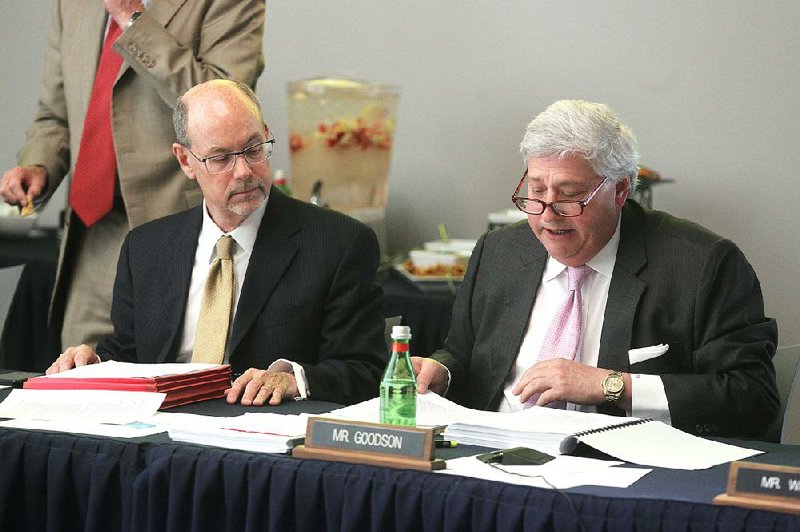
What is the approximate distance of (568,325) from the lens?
7.80 ft

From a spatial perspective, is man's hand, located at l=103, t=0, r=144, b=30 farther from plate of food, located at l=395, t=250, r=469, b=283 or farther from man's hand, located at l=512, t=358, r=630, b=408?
man's hand, located at l=512, t=358, r=630, b=408

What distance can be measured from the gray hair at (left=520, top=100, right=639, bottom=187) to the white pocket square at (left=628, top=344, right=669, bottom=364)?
0.34m

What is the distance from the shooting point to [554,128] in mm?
2291

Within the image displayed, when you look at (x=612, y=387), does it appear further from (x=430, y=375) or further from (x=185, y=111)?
(x=185, y=111)

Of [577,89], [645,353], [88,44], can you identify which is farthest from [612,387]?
[577,89]

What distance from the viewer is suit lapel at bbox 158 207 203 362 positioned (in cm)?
261

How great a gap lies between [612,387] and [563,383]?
10 cm

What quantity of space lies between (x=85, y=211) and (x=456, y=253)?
1519 mm

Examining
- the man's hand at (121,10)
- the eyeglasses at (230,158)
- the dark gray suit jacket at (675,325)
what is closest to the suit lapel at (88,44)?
the man's hand at (121,10)

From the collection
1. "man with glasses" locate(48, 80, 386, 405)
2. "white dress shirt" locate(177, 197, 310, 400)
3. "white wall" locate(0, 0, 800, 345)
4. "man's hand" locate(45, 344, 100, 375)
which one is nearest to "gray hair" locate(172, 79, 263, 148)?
"man with glasses" locate(48, 80, 386, 405)

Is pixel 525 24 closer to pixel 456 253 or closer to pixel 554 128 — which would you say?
pixel 456 253

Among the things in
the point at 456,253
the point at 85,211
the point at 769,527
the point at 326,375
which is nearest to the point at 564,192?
the point at 326,375

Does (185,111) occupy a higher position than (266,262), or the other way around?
(185,111)

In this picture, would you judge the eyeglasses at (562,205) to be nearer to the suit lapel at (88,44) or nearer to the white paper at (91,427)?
the white paper at (91,427)
